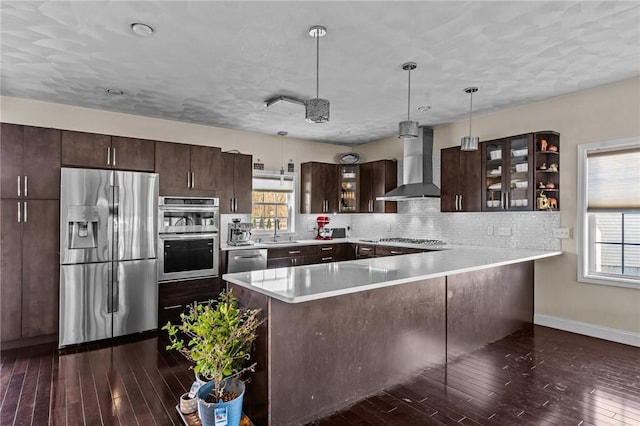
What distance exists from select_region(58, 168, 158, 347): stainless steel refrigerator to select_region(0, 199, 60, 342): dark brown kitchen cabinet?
0.72 feet

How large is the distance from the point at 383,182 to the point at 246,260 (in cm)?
264

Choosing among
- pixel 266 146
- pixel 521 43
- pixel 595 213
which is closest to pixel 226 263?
pixel 266 146

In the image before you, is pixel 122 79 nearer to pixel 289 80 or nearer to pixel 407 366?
pixel 289 80

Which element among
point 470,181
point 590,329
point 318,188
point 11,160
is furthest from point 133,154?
point 590,329

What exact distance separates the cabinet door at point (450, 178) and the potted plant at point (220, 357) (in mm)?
3624

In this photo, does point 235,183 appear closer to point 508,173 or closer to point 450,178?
point 450,178

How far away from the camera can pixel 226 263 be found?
495 centimetres

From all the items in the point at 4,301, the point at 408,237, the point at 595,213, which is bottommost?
the point at 4,301

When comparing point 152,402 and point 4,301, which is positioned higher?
point 4,301

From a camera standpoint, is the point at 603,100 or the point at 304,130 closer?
the point at 603,100

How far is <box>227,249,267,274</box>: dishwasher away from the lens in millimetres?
4961

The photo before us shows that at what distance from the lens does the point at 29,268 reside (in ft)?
12.5

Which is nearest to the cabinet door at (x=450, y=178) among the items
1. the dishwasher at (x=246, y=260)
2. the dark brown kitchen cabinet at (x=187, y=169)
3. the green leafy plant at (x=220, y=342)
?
the dishwasher at (x=246, y=260)

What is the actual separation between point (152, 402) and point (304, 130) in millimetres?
4298
